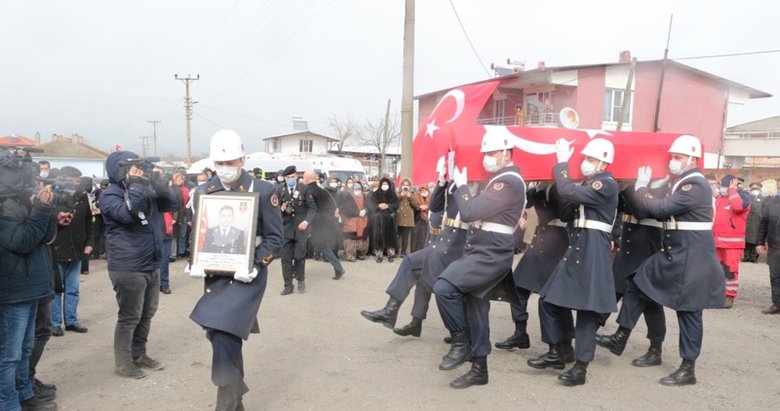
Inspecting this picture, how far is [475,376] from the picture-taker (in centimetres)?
464

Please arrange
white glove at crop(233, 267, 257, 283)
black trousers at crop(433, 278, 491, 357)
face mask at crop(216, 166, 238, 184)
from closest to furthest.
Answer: white glove at crop(233, 267, 257, 283) → face mask at crop(216, 166, 238, 184) → black trousers at crop(433, 278, 491, 357)

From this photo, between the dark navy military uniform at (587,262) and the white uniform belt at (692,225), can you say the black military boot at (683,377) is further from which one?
the white uniform belt at (692,225)

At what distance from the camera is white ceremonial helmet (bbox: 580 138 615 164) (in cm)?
478

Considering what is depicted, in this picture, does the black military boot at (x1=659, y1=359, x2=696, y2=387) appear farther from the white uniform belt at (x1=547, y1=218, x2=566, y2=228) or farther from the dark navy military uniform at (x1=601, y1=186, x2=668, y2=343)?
the white uniform belt at (x1=547, y1=218, x2=566, y2=228)

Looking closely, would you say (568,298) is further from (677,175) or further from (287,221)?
(287,221)

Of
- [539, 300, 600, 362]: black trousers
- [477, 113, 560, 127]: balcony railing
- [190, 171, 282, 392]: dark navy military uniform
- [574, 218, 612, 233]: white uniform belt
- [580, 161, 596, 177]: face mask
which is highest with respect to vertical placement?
[477, 113, 560, 127]: balcony railing

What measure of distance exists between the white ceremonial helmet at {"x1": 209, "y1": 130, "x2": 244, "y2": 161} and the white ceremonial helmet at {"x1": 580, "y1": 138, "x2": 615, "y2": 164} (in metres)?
2.99

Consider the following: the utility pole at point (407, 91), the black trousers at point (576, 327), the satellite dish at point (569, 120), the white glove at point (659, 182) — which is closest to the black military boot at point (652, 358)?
the black trousers at point (576, 327)

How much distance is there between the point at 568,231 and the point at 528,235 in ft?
25.9

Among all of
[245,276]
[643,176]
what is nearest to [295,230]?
[245,276]

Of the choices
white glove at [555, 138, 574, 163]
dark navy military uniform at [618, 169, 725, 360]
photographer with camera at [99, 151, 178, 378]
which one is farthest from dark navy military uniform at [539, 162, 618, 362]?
photographer with camera at [99, 151, 178, 378]

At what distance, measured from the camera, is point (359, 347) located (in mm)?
5680

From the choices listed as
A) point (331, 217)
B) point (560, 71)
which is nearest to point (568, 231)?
point (331, 217)

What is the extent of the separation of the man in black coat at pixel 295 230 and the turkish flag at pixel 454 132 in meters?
3.07
